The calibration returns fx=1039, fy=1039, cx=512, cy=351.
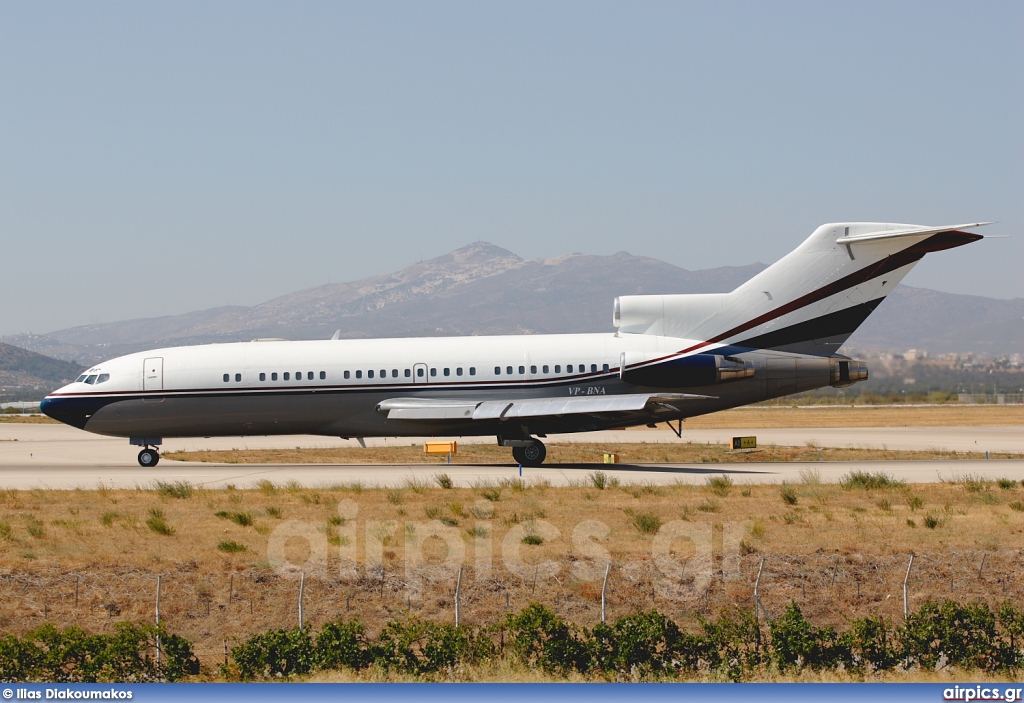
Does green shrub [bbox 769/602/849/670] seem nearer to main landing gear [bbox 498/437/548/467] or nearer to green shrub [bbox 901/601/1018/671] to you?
green shrub [bbox 901/601/1018/671]

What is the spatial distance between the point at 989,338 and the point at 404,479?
17960 millimetres

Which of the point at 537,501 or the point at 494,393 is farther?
the point at 494,393

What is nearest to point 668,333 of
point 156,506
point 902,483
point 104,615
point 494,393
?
point 494,393

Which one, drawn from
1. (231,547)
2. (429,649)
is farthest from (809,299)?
(429,649)

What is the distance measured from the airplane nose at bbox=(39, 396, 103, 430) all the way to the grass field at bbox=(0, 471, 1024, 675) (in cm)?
961

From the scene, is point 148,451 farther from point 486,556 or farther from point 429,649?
point 429,649

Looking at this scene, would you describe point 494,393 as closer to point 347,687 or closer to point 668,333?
point 668,333

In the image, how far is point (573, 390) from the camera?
1372 inches

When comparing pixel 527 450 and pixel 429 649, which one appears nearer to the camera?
pixel 429 649

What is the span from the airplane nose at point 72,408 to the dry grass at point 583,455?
5.53 m

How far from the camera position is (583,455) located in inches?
1656

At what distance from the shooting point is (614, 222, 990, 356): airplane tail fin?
33.3 m

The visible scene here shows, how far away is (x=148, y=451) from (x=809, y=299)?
23.6 m

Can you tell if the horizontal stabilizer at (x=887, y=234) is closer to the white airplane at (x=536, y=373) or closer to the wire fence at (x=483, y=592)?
the white airplane at (x=536, y=373)
